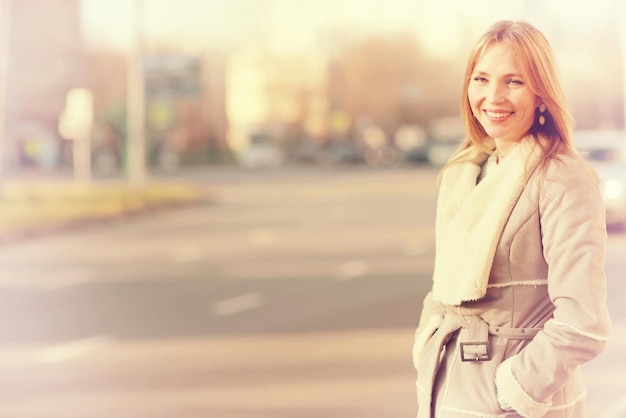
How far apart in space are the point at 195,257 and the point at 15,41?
46946mm

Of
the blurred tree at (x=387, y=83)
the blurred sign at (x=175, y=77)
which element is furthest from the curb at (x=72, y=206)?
the blurred tree at (x=387, y=83)

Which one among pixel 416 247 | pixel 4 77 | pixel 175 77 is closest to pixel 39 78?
pixel 175 77

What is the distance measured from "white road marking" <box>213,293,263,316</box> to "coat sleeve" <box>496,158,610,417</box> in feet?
31.9

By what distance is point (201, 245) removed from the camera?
21.2 metres

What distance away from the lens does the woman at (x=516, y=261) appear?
2.53m

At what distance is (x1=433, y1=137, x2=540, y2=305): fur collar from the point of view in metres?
2.64

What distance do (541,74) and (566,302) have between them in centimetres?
47

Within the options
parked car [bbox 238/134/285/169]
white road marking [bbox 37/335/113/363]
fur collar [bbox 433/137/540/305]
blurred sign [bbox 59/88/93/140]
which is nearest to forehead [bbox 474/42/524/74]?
fur collar [bbox 433/137/540/305]

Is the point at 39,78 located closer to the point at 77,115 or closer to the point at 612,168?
the point at 77,115

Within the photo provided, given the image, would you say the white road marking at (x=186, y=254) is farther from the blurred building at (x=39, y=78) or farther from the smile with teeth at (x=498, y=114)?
the blurred building at (x=39, y=78)

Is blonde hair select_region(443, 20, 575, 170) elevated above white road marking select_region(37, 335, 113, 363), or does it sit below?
above

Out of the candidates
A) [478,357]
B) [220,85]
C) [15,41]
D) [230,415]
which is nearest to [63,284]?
[230,415]

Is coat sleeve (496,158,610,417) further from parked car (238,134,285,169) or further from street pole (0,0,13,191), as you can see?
parked car (238,134,285,169)

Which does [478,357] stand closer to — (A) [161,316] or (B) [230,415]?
A: (B) [230,415]
